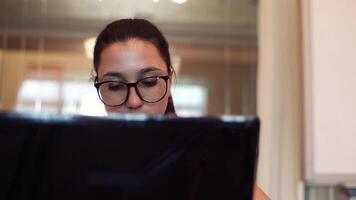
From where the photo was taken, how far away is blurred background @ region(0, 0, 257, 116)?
2289 mm

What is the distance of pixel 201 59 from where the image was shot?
235 cm

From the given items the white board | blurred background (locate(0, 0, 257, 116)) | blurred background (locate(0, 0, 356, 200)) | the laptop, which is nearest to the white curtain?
blurred background (locate(0, 0, 356, 200))

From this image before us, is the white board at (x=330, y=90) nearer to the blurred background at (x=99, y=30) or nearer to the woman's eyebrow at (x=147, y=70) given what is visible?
the blurred background at (x=99, y=30)

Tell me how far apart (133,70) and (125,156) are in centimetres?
43

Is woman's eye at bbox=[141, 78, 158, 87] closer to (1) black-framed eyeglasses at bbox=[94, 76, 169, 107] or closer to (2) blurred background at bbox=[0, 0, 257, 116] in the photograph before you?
(1) black-framed eyeglasses at bbox=[94, 76, 169, 107]

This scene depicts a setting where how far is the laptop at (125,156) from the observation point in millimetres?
444

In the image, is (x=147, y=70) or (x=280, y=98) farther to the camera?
(x=280, y=98)

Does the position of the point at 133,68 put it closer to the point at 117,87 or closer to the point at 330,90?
the point at 117,87

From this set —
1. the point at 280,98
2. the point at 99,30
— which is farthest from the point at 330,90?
the point at 99,30

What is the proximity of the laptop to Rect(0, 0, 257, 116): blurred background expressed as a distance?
180 cm

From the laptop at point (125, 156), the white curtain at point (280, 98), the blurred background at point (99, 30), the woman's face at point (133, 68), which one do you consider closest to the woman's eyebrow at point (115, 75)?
the woman's face at point (133, 68)

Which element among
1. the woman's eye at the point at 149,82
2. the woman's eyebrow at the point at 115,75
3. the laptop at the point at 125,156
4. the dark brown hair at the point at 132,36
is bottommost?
the laptop at the point at 125,156

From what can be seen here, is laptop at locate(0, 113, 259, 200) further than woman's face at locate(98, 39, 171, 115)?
No

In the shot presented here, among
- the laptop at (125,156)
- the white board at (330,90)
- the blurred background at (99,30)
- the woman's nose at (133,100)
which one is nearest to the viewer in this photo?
the laptop at (125,156)
